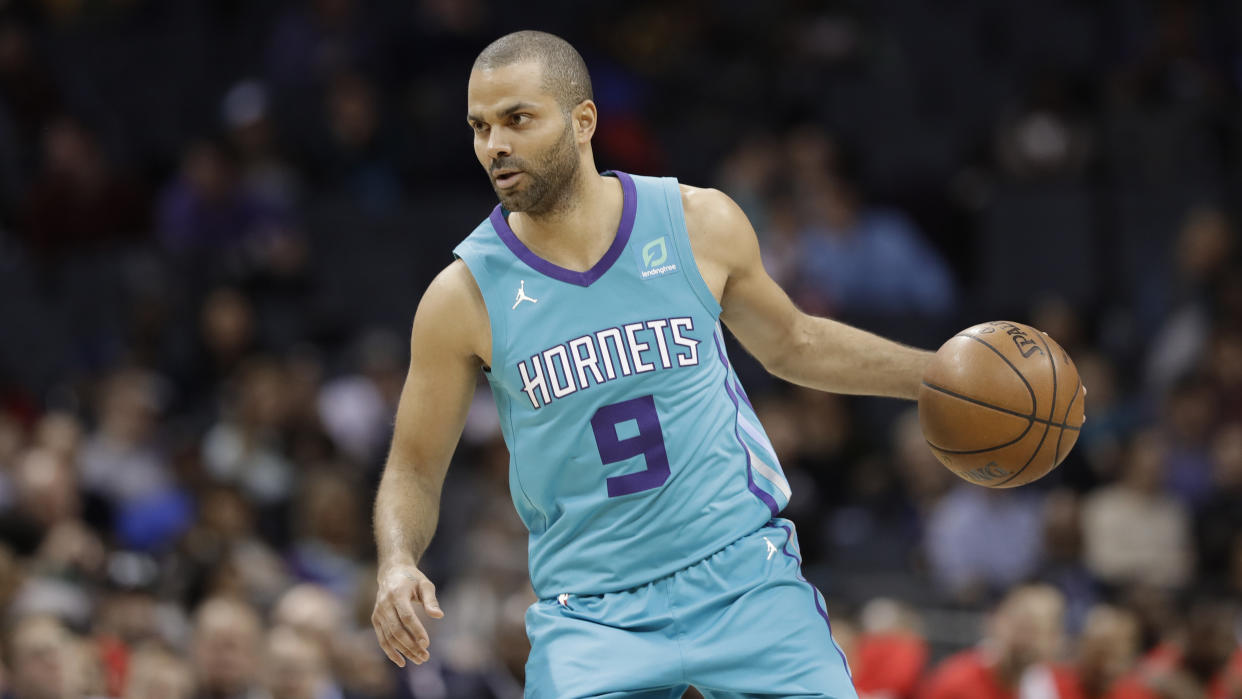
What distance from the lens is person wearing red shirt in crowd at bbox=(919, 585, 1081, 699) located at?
8039 millimetres

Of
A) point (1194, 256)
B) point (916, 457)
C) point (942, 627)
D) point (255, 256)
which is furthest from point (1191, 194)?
point (255, 256)

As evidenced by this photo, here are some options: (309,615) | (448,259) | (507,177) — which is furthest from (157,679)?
(448,259)

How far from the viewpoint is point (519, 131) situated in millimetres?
4270

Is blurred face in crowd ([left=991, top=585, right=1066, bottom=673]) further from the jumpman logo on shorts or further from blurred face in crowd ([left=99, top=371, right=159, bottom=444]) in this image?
blurred face in crowd ([left=99, top=371, right=159, bottom=444])

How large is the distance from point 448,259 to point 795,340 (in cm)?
733

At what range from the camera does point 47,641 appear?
24.3 ft

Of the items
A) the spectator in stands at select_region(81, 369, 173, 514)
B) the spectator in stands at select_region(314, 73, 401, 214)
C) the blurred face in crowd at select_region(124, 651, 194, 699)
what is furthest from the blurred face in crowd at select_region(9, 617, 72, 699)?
the spectator in stands at select_region(314, 73, 401, 214)

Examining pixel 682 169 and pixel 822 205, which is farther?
pixel 682 169

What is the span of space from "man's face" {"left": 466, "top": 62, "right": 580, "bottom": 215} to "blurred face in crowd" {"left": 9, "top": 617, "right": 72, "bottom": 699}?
4057 mm

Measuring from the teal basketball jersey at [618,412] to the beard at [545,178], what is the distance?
13 cm

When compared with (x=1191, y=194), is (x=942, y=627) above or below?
below

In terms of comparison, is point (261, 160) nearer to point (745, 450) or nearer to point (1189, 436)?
point (1189, 436)

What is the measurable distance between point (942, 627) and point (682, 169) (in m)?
4.50

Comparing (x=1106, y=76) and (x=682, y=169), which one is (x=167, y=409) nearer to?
(x=682, y=169)
